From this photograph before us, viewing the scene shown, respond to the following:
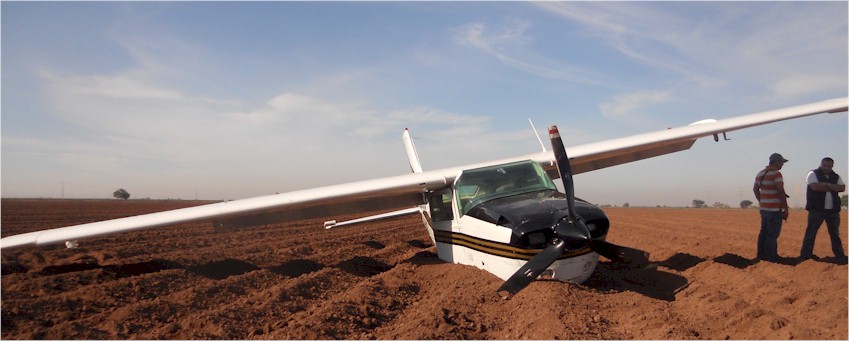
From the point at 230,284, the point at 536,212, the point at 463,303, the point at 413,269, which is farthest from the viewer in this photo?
the point at 413,269

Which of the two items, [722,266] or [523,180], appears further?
[523,180]

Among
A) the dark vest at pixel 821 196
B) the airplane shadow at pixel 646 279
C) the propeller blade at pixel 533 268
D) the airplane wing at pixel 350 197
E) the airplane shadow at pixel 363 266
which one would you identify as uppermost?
the airplane wing at pixel 350 197

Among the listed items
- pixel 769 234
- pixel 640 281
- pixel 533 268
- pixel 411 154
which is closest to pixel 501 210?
pixel 533 268

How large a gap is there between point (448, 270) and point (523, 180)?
191 centimetres

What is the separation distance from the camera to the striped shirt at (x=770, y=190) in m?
7.66

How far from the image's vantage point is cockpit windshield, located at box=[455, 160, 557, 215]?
7.46 meters

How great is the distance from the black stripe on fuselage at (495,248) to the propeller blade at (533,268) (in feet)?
0.85

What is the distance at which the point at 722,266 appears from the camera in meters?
6.95

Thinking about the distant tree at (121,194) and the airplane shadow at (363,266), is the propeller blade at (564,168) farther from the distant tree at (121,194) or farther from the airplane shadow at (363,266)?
the distant tree at (121,194)

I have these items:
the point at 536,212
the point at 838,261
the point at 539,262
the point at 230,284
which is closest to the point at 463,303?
the point at 539,262

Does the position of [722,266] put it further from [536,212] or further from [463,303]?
[463,303]

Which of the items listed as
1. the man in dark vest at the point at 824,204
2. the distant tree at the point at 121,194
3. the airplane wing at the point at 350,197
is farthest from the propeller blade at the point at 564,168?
the distant tree at the point at 121,194

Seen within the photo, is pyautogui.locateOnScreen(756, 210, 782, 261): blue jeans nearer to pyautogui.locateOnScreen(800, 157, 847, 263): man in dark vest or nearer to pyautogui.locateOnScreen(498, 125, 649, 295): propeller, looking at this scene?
pyautogui.locateOnScreen(800, 157, 847, 263): man in dark vest

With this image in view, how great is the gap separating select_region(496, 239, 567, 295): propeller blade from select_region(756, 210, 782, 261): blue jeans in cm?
432
